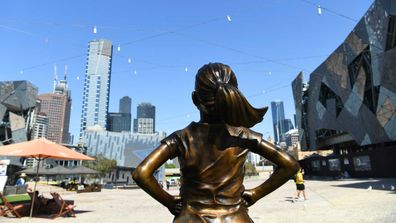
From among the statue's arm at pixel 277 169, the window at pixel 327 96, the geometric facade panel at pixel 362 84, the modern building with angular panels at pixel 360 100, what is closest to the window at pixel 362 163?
the modern building with angular panels at pixel 360 100

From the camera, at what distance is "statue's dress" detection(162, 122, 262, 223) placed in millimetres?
2246

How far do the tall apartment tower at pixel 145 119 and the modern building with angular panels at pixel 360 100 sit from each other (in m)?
69.5

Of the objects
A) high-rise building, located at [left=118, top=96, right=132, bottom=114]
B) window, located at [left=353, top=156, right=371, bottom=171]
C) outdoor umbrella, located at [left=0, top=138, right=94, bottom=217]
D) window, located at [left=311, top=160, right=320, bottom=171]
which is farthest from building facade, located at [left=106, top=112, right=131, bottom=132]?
outdoor umbrella, located at [left=0, top=138, right=94, bottom=217]

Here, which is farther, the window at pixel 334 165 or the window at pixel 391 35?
the window at pixel 334 165

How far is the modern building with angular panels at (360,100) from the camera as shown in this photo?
3075 cm

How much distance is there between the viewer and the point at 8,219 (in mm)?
10594

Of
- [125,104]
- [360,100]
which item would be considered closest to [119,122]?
[125,104]

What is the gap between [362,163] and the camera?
31.0 m

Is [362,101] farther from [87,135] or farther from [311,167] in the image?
[87,135]

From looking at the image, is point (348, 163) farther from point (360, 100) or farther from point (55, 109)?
point (55, 109)

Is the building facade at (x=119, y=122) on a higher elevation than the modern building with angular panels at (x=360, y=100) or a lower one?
higher

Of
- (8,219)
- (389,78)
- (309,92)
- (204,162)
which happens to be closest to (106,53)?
(8,219)

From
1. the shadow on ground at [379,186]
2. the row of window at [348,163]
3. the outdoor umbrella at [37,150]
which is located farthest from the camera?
the row of window at [348,163]

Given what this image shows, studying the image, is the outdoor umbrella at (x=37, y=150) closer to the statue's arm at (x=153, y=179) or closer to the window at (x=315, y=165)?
the statue's arm at (x=153, y=179)
